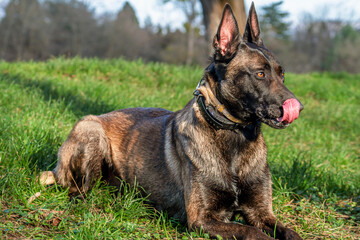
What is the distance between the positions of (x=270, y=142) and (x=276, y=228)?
2887 millimetres

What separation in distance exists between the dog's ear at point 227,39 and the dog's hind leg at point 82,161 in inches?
60.4

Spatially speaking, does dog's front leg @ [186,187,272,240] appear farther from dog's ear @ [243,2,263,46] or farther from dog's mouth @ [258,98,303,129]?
dog's ear @ [243,2,263,46]

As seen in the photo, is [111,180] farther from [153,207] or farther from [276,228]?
[276,228]

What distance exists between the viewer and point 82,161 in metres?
3.58

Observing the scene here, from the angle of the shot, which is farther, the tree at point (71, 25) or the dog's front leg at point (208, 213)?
the tree at point (71, 25)

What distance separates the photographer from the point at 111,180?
3693 mm

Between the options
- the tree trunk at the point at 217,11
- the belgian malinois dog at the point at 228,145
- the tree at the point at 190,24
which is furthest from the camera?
the tree at the point at 190,24

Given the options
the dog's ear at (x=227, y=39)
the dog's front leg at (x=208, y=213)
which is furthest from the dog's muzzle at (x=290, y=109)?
the dog's front leg at (x=208, y=213)

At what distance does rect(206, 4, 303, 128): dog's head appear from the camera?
105 inches

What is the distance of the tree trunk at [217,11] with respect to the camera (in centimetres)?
705

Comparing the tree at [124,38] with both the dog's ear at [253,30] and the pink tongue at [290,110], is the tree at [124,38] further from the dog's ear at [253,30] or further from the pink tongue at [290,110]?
the pink tongue at [290,110]

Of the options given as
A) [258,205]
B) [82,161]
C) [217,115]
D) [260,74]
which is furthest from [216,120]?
[82,161]

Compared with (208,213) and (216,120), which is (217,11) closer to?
(216,120)

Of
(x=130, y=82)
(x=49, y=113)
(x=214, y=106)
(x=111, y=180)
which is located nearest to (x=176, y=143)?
(x=214, y=106)
